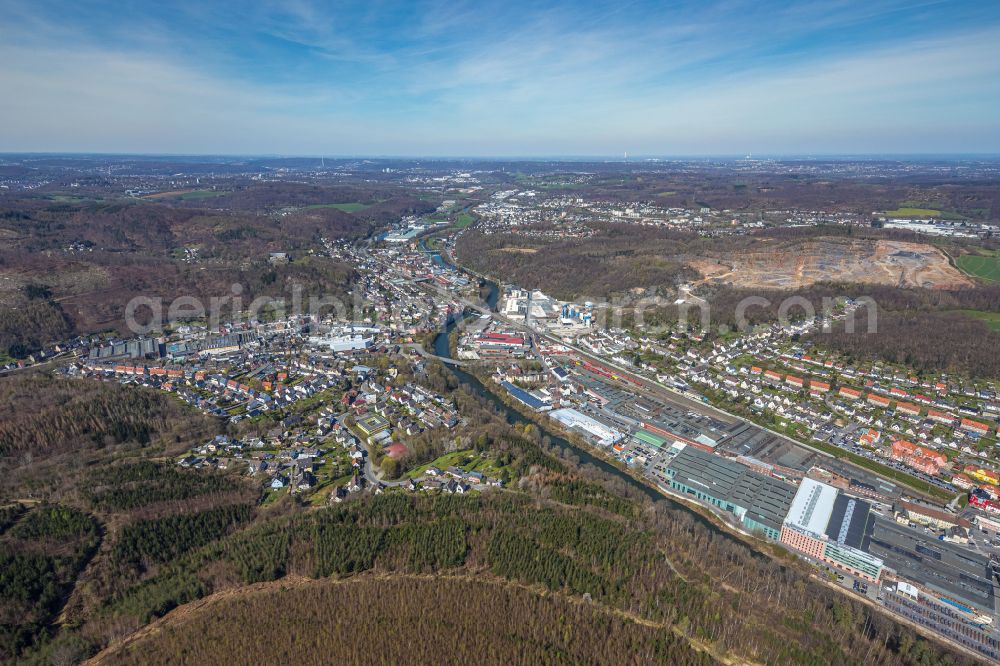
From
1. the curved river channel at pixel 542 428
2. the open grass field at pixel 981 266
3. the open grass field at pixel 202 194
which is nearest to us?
the curved river channel at pixel 542 428

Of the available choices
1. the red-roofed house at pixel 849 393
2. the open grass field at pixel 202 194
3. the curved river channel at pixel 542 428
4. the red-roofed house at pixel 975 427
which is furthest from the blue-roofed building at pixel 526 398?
the open grass field at pixel 202 194

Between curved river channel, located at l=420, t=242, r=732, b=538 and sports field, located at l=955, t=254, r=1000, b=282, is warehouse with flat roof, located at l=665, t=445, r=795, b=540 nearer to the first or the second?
curved river channel, located at l=420, t=242, r=732, b=538

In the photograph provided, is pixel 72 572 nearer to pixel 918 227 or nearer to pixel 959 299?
pixel 959 299

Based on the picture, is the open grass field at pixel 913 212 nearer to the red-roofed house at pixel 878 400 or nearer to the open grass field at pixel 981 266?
the open grass field at pixel 981 266

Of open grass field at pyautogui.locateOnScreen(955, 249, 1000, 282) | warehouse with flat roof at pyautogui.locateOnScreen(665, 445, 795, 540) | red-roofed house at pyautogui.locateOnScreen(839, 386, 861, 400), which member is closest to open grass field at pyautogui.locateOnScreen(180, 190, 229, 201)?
warehouse with flat roof at pyautogui.locateOnScreen(665, 445, 795, 540)

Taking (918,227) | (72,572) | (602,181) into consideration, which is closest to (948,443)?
(72,572)
